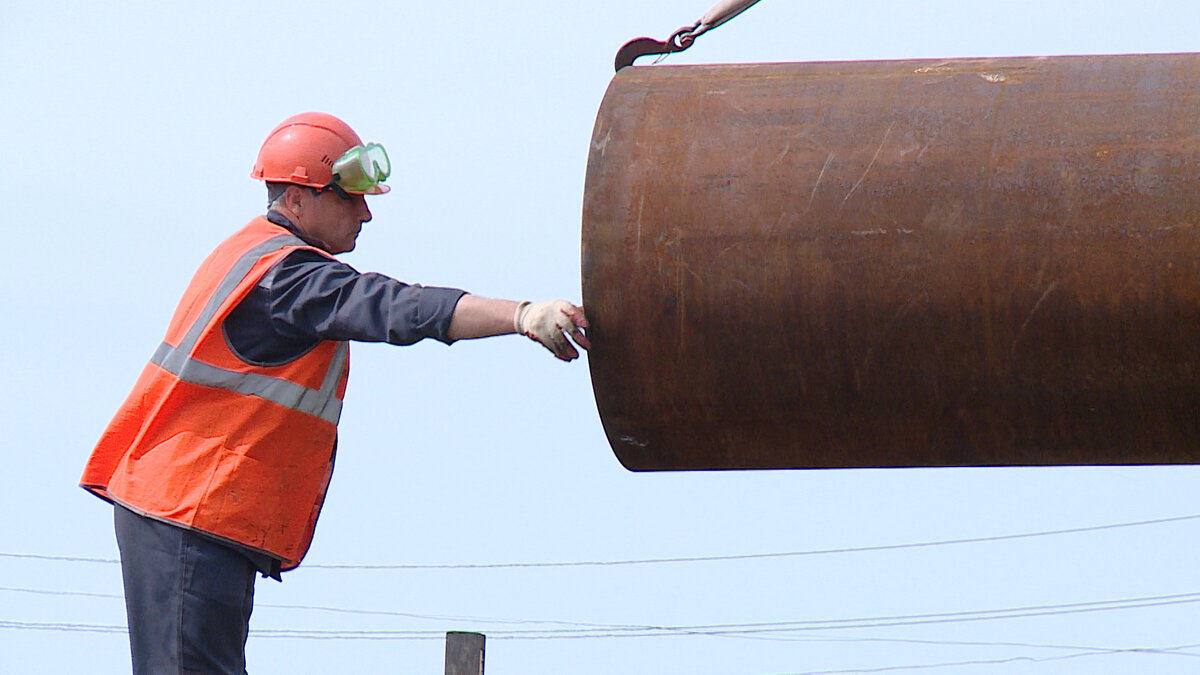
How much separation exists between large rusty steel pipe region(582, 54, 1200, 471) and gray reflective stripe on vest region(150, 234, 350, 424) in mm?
838

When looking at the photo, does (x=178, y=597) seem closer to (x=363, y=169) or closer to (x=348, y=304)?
(x=348, y=304)

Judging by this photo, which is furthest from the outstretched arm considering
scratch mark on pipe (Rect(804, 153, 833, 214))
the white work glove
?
scratch mark on pipe (Rect(804, 153, 833, 214))

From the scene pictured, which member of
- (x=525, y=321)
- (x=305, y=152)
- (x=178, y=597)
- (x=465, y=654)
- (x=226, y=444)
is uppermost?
(x=305, y=152)

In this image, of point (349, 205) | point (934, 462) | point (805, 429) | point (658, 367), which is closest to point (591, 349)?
point (658, 367)

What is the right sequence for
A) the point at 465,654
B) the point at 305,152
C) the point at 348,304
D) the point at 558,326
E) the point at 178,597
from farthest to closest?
the point at 465,654, the point at 305,152, the point at 178,597, the point at 348,304, the point at 558,326

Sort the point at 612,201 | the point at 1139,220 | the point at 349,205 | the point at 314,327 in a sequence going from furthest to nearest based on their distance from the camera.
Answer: the point at 349,205, the point at 314,327, the point at 612,201, the point at 1139,220

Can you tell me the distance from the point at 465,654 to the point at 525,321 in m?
5.66

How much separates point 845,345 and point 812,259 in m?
0.20

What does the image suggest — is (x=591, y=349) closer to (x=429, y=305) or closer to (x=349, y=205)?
(x=429, y=305)

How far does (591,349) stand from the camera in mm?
3834

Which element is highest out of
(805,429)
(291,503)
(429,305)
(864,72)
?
(864,72)

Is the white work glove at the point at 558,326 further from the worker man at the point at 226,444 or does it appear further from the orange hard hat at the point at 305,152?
the orange hard hat at the point at 305,152

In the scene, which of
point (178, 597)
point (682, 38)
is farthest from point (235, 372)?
point (682, 38)

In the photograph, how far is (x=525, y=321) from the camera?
3855 mm
